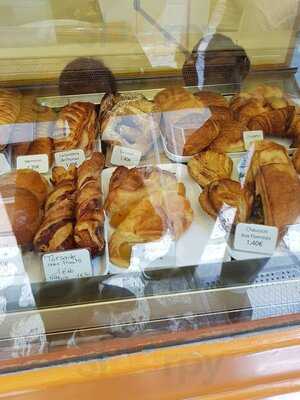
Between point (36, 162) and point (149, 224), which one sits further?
point (36, 162)

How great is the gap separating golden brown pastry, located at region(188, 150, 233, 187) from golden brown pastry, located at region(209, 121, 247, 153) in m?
0.05

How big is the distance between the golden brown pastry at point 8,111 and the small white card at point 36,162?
6cm

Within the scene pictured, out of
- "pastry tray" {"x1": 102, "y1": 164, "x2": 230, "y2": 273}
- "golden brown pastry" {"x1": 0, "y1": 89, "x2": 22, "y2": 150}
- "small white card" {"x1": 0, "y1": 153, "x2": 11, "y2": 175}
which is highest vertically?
"golden brown pastry" {"x1": 0, "y1": 89, "x2": 22, "y2": 150}

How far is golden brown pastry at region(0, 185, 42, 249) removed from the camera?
0.80 m

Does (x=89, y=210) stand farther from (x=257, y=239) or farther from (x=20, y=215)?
(x=257, y=239)

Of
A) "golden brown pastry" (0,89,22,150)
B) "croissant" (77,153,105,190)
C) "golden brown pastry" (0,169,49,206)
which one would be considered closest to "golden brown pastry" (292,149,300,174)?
"croissant" (77,153,105,190)

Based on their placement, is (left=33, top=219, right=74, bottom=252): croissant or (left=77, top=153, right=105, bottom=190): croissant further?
(left=77, top=153, right=105, bottom=190): croissant

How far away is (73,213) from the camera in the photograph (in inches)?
33.4

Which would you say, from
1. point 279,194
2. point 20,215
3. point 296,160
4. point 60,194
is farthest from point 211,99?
point 20,215

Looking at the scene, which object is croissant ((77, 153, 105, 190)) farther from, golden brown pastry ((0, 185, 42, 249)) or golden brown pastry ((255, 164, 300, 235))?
golden brown pastry ((255, 164, 300, 235))

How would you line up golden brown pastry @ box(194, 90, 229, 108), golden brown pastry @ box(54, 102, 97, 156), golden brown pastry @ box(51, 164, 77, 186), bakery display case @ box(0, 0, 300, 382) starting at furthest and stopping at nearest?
golden brown pastry @ box(194, 90, 229, 108) → golden brown pastry @ box(54, 102, 97, 156) → golden brown pastry @ box(51, 164, 77, 186) → bakery display case @ box(0, 0, 300, 382)

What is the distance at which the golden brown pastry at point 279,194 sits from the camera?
0.83 m

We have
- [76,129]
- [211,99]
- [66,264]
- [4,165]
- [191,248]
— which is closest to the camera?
[66,264]

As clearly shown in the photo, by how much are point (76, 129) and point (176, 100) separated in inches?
10.8
